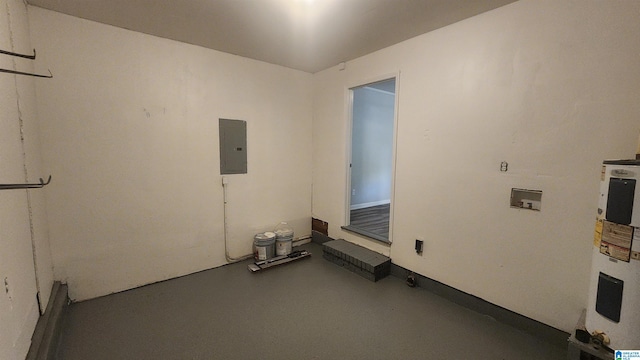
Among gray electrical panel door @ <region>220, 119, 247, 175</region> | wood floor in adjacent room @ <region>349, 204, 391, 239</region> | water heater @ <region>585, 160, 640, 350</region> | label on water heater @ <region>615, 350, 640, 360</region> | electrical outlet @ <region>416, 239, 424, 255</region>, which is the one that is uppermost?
gray electrical panel door @ <region>220, 119, 247, 175</region>

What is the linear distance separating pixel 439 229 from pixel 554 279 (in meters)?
0.88

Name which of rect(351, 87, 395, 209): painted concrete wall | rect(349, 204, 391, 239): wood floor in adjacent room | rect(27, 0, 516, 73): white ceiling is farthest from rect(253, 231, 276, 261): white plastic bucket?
rect(351, 87, 395, 209): painted concrete wall

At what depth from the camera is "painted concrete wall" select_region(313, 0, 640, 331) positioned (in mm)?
1680

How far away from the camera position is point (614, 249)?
4.60 ft

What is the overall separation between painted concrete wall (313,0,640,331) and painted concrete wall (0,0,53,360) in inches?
115

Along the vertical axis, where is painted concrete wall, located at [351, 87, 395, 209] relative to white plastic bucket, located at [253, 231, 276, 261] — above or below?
above

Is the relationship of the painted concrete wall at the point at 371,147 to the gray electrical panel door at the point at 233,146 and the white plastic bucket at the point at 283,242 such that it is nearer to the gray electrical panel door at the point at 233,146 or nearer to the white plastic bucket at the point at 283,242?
the white plastic bucket at the point at 283,242

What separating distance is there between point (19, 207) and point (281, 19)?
234cm

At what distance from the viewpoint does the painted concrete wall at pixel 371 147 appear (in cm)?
534

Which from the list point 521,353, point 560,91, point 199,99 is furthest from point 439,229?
point 199,99

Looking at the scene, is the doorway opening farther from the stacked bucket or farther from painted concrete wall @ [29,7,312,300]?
painted concrete wall @ [29,7,312,300]

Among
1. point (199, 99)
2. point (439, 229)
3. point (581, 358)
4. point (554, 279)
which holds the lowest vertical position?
point (581, 358)

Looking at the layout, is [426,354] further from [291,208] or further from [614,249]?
[291,208]

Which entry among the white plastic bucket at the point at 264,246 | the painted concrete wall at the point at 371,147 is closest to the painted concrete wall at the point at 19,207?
the white plastic bucket at the point at 264,246
